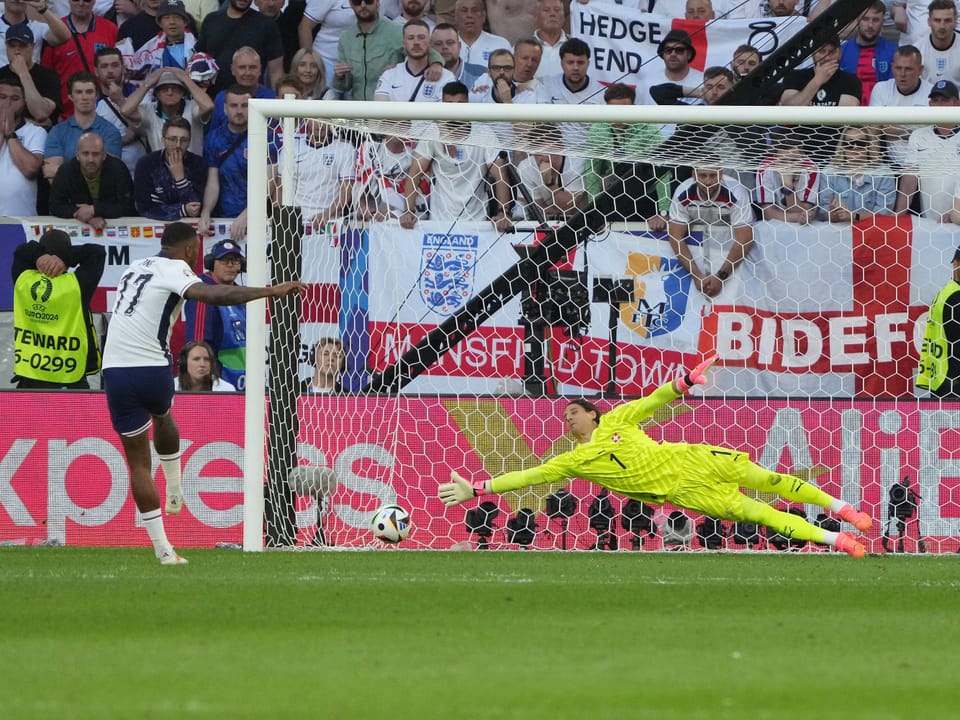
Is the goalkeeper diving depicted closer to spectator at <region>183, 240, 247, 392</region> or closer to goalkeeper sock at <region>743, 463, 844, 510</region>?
goalkeeper sock at <region>743, 463, 844, 510</region>

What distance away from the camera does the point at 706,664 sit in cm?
607

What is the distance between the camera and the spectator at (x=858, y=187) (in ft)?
40.5

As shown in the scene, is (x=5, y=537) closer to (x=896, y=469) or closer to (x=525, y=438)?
(x=525, y=438)

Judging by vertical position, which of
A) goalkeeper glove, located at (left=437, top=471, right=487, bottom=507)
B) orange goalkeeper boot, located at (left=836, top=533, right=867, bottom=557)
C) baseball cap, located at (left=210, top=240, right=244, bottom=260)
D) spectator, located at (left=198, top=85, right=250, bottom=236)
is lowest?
orange goalkeeper boot, located at (left=836, top=533, right=867, bottom=557)

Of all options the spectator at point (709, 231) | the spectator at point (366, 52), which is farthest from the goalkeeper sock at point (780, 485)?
the spectator at point (366, 52)

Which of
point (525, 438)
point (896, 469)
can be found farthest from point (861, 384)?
point (525, 438)

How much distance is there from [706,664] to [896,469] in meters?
6.15

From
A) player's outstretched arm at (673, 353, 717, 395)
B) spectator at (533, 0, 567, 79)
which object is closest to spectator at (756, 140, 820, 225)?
player's outstretched arm at (673, 353, 717, 395)

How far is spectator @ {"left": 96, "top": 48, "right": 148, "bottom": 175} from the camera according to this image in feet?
49.9

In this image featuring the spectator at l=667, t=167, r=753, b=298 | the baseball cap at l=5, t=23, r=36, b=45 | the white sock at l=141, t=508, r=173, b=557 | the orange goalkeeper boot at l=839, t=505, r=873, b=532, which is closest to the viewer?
the white sock at l=141, t=508, r=173, b=557

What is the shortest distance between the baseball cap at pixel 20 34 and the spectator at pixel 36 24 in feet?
0.09

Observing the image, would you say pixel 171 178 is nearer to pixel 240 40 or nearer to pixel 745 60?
pixel 240 40

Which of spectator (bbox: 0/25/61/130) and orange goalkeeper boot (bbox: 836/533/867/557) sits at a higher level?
spectator (bbox: 0/25/61/130)

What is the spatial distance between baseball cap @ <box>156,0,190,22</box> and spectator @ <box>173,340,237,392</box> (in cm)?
408
